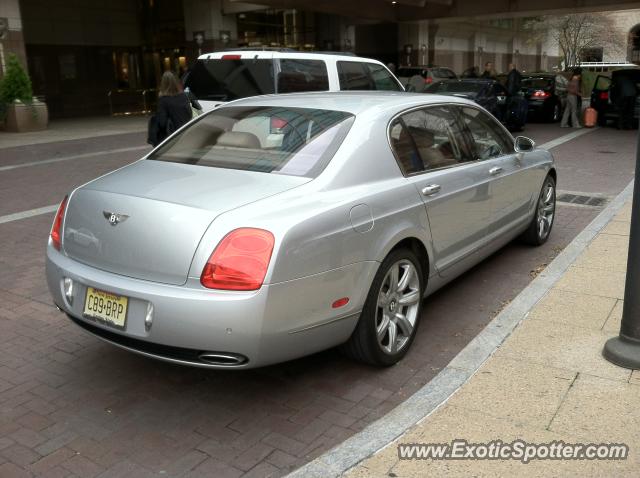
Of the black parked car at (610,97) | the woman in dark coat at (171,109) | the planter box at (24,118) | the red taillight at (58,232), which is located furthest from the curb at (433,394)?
the planter box at (24,118)

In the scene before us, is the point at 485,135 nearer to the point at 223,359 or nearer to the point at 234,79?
the point at 223,359

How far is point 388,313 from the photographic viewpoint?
3.97m

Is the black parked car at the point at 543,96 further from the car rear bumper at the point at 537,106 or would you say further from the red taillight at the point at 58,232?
the red taillight at the point at 58,232

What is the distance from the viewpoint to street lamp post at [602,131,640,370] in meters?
3.69

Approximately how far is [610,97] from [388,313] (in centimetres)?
1680

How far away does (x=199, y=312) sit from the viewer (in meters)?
3.13

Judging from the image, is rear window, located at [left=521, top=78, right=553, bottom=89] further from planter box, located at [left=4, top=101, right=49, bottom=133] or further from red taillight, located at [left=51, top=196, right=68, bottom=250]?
red taillight, located at [left=51, top=196, right=68, bottom=250]

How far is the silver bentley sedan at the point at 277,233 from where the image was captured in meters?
3.18

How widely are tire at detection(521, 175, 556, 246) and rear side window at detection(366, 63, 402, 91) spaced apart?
4918 mm

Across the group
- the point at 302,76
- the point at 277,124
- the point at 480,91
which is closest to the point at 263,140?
the point at 277,124

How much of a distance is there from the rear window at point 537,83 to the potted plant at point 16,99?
14.7 metres

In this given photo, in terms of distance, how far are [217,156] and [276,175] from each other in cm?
62

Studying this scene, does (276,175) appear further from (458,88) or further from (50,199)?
(458,88)

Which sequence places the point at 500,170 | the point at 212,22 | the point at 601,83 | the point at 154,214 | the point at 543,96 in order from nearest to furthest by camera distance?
the point at 154,214, the point at 500,170, the point at 601,83, the point at 543,96, the point at 212,22
